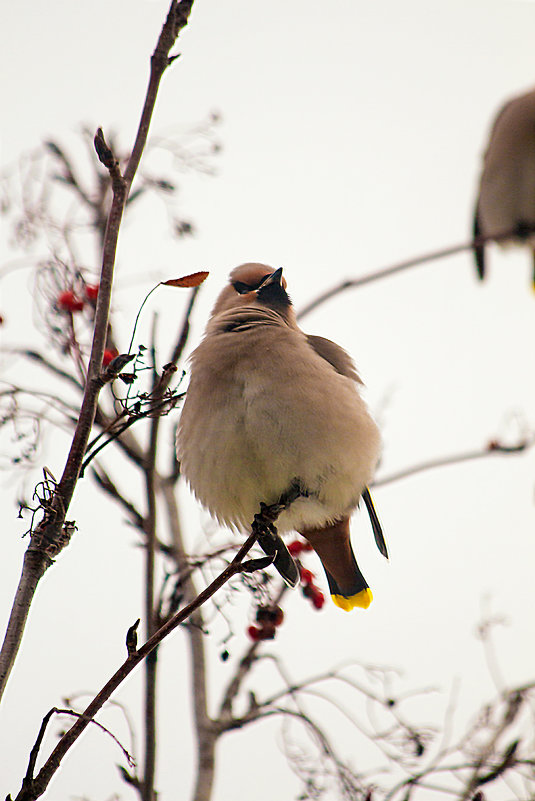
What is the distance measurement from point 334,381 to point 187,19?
1.51 meters

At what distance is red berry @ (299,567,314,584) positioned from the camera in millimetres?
3283

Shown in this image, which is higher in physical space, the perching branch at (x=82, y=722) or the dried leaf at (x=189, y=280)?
the dried leaf at (x=189, y=280)

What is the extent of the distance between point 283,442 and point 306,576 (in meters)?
0.76

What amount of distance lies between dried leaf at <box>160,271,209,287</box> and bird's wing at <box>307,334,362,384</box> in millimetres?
1669

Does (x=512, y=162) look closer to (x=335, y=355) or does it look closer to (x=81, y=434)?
(x=81, y=434)

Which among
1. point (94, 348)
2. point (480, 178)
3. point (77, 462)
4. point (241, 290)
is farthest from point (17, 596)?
point (241, 290)

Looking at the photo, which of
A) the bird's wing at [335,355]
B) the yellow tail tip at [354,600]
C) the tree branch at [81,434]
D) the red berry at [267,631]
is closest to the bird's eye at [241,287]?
the bird's wing at [335,355]

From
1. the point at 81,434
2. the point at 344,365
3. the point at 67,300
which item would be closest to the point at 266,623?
the point at 344,365

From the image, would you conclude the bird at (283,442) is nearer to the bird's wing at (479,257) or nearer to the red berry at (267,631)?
the red berry at (267,631)

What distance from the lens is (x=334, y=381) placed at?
2951 millimetres

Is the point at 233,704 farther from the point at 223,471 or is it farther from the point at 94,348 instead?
the point at 94,348

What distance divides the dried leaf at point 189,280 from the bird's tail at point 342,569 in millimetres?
1698

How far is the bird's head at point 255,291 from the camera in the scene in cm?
363

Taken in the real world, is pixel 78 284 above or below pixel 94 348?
above
